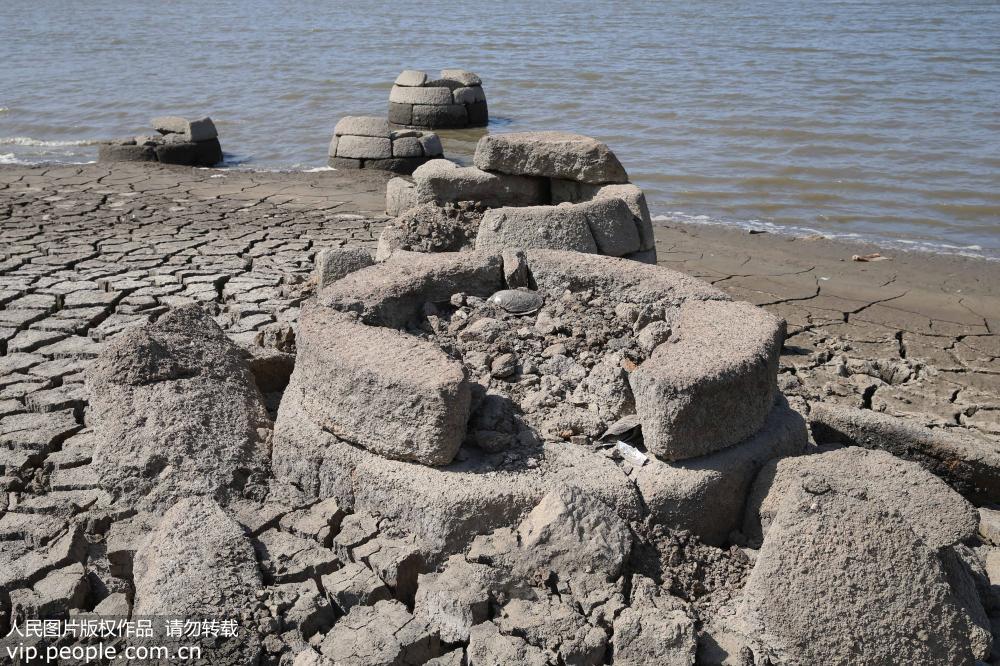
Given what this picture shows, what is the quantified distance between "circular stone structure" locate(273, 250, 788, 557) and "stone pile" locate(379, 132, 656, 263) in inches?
42.5

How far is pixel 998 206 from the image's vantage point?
878cm

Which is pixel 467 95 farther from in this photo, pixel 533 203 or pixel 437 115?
pixel 533 203

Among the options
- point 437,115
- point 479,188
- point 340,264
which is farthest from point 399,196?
point 437,115

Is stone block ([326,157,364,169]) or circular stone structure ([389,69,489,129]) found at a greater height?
circular stone structure ([389,69,489,129])

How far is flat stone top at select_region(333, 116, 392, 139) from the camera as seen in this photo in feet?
33.5

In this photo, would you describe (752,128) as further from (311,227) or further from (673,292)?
(673,292)

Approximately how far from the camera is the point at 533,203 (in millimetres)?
5324

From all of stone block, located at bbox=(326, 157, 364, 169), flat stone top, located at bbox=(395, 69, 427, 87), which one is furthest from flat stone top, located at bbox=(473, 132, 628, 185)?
flat stone top, located at bbox=(395, 69, 427, 87)

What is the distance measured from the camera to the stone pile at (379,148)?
10.0 meters

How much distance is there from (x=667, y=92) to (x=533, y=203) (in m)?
10.6

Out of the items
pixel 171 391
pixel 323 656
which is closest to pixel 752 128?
pixel 171 391

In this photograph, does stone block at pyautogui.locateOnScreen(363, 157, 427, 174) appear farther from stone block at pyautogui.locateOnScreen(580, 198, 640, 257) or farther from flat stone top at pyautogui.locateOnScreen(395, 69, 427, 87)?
stone block at pyautogui.locateOnScreen(580, 198, 640, 257)

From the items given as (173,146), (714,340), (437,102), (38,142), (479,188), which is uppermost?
(714,340)

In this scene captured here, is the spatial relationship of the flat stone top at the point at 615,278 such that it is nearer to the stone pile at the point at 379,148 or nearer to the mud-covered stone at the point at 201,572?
the mud-covered stone at the point at 201,572
